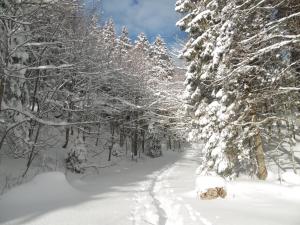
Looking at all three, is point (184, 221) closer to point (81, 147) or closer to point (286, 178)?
point (286, 178)

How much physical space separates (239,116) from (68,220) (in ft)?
29.6

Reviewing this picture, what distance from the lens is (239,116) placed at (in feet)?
48.9

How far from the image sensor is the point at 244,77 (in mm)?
14578

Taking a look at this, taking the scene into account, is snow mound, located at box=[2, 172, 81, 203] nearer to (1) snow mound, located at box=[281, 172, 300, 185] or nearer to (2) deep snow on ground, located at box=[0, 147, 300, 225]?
(2) deep snow on ground, located at box=[0, 147, 300, 225]

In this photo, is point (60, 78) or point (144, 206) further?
point (60, 78)

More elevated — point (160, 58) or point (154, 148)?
point (160, 58)

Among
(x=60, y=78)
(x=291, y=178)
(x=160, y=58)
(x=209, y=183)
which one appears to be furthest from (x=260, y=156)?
(x=160, y=58)

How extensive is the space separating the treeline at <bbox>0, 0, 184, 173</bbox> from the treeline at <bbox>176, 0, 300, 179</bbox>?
3.58 metres

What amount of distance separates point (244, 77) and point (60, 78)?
7.41 m

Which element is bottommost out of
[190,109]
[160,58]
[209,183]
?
[209,183]

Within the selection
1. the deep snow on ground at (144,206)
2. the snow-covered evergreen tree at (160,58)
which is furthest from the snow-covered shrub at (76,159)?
the snow-covered evergreen tree at (160,58)

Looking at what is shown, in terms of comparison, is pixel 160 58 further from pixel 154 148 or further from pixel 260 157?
pixel 260 157

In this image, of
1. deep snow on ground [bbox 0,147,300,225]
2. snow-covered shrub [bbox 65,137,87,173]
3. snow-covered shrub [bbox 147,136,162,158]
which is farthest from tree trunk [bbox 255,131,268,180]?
snow-covered shrub [bbox 147,136,162,158]

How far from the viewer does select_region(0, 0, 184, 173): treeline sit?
36.3 ft
